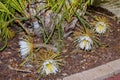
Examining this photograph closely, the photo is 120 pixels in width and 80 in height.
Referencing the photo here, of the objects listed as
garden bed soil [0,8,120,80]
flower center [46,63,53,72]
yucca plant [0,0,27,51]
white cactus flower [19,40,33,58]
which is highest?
yucca plant [0,0,27,51]

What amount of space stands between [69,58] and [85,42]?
Result: 21 centimetres

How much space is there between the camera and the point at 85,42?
9.89 ft

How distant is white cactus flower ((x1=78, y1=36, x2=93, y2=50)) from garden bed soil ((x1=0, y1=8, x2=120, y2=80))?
59 mm

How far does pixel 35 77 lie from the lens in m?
2.76

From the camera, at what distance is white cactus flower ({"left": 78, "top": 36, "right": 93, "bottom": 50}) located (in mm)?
2991

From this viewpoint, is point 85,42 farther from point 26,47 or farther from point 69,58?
point 26,47

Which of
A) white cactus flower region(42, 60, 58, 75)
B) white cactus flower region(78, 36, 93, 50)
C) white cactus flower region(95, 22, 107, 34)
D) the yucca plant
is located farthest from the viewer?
white cactus flower region(95, 22, 107, 34)

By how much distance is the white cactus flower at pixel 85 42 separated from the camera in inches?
118

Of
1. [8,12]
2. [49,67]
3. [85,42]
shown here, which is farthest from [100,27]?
[8,12]

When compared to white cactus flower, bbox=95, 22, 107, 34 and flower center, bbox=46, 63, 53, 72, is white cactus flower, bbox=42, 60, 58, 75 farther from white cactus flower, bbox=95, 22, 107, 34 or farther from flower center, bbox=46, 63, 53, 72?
white cactus flower, bbox=95, 22, 107, 34

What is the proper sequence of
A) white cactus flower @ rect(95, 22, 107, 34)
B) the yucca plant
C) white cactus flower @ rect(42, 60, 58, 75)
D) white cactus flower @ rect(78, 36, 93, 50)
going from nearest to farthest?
white cactus flower @ rect(42, 60, 58, 75) → the yucca plant → white cactus flower @ rect(78, 36, 93, 50) → white cactus flower @ rect(95, 22, 107, 34)

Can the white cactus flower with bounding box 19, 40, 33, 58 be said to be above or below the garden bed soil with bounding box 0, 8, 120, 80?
above

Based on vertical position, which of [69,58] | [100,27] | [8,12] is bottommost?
[69,58]

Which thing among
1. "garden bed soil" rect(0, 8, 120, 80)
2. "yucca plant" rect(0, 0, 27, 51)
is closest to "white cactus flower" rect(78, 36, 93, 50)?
Result: "garden bed soil" rect(0, 8, 120, 80)
